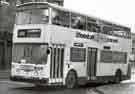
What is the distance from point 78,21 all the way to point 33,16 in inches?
123

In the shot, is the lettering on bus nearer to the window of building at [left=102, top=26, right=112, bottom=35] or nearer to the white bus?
the white bus

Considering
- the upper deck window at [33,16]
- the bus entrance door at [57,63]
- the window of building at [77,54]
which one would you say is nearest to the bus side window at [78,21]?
the window of building at [77,54]

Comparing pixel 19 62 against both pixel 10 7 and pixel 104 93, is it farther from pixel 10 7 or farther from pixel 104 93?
pixel 10 7

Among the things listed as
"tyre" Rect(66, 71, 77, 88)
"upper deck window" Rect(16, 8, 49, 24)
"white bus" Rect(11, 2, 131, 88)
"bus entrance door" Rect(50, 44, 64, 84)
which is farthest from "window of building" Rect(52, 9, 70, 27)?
"tyre" Rect(66, 71, 77, 88)

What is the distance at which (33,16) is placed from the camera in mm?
18953

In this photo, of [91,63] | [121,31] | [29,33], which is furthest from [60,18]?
[121,31]

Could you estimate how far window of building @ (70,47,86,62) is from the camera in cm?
2044

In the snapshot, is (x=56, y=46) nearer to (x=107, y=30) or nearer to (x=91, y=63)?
(x=91, y=63)

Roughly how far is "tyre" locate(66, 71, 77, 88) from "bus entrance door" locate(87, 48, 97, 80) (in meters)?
1.60

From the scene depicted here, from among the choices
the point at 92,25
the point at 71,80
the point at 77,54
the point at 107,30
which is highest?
the point at 92,25

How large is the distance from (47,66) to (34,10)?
10.0 feet

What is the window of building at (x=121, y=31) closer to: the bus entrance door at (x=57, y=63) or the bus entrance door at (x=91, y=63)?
the bus entrance door at (x=91, y=63)

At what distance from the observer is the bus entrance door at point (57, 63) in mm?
18547

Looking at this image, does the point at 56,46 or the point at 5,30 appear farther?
the point at 5,30
